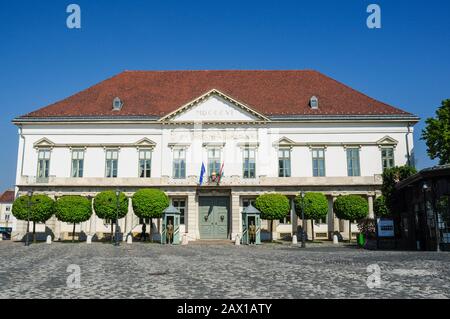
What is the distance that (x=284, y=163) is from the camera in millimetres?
37375

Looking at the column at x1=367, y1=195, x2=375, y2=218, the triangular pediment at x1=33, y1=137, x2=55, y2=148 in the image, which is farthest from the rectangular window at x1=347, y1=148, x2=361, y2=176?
the triangular pediment at x1=33, y1=137, x2=55, y2=148

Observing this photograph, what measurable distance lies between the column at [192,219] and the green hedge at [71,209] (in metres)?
8.21


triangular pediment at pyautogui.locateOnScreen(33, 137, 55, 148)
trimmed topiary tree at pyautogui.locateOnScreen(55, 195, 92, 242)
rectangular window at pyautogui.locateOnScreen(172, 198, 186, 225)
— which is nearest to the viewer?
trimmed topiary tree at pyautogui.locateOnScreen(55, 195, 92, 242)

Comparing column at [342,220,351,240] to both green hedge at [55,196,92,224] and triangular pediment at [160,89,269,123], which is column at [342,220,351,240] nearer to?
triangular pediment at [160,89,269,123]

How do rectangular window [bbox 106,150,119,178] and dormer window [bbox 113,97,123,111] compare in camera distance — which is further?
dormer window [bbox 113,97,123,111]

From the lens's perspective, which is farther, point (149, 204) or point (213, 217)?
point (213, 217)

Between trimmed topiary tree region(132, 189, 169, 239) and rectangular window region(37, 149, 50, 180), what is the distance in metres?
10.5

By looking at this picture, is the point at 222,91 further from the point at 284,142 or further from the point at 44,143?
the point at 44,143

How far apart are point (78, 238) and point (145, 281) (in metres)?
27.5

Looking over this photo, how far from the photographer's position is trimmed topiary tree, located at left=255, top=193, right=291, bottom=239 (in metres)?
32.2

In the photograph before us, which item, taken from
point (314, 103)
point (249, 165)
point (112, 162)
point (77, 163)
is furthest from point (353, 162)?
point (77, 163)

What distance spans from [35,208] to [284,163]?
66.8 feet

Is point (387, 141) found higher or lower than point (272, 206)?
higher
